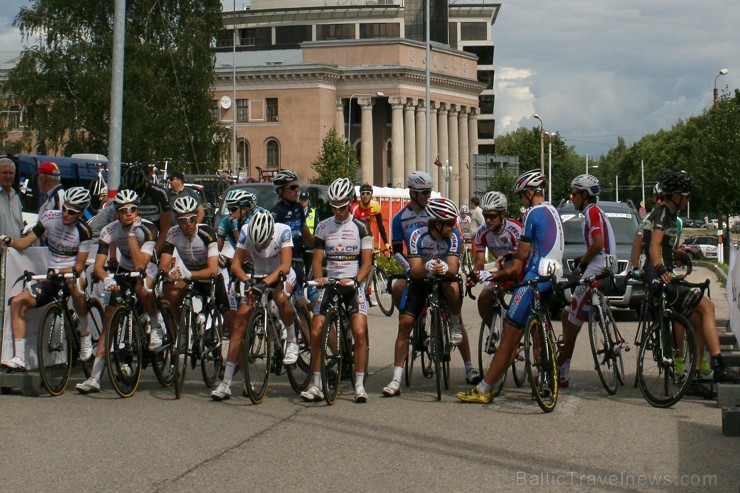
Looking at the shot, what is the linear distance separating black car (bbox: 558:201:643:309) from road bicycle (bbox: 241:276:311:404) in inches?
382

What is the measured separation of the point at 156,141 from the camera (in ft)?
187

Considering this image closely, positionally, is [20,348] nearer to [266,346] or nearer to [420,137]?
[266,346]

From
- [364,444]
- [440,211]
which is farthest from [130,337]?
[364,444]

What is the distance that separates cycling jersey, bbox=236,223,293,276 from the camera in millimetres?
11500

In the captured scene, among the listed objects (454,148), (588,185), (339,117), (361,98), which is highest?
(361,98)

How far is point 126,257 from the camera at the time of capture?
40.5 ft

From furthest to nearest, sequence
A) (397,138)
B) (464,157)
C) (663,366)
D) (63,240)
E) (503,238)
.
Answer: (464,157), (397,138), (503,238), (63,240), (663,366)

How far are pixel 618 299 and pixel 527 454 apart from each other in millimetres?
13118

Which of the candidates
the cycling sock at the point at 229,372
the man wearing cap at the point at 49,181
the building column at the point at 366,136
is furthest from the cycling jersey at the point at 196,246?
the building column at the point at 366,136

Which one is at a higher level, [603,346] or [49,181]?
[49,181]

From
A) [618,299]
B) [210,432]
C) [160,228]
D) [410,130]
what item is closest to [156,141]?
[618,299]

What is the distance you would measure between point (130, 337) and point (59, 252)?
124 cm

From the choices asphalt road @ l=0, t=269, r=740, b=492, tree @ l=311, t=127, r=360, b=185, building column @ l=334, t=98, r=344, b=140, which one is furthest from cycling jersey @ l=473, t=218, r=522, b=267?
building column @ l=334, t=98, r=344, b=140

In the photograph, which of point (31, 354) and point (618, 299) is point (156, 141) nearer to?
point (618, 299)
